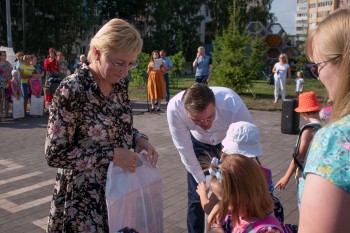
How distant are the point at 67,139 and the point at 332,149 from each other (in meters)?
1.33

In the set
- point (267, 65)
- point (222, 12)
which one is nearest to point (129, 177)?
point (267, 65)

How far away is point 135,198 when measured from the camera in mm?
2156

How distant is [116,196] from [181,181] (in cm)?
371

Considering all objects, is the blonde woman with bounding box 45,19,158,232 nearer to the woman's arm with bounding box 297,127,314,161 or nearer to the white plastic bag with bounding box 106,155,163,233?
the white plastic bag with bounding box 106,155,163,233

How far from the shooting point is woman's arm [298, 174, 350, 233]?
3.31 ft

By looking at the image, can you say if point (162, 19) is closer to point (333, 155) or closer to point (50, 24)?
point (50, 24)

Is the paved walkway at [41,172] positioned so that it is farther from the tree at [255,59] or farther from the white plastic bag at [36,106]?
the tree at [255,59]

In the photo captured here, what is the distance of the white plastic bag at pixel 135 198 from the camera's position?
2047 millimetres

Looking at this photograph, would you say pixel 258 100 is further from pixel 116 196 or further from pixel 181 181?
pixel 116 196

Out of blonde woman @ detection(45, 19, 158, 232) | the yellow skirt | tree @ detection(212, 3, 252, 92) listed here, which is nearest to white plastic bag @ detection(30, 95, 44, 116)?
the yellow skirt

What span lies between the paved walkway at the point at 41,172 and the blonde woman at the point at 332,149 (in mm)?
3190

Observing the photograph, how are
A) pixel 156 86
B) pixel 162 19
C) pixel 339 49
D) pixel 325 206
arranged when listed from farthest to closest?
pixel 162 19 < pixel 156 86 < pixel 339 49 < pixel 325 206

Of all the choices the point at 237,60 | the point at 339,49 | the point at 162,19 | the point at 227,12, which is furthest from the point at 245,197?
the point at 227,12

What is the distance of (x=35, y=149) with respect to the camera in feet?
24.8
